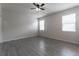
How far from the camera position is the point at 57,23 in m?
6.82

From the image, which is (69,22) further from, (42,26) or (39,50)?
(42,26)

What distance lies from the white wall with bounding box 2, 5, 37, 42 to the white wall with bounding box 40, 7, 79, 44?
149 cm

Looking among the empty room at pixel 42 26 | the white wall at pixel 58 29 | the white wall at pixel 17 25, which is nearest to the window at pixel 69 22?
the empty room at pixel 42 26

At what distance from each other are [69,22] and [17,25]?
4667mm

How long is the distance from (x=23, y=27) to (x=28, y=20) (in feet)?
3.50

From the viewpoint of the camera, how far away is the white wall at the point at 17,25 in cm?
630

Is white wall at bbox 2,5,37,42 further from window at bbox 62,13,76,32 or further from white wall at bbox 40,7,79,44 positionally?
window at bbox 62,13,76,32

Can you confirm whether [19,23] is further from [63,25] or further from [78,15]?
[78,15]

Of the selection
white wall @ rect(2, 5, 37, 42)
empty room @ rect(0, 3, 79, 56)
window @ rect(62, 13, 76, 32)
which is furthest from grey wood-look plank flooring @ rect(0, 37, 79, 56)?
white wall @ rect(2, 5, 37, 42)

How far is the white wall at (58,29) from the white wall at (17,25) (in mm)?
1488

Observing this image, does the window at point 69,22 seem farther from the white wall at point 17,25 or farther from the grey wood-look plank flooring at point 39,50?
the white wall at point 17,25

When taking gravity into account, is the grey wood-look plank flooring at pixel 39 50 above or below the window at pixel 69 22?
below

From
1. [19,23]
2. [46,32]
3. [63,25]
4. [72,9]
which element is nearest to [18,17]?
[19,23]

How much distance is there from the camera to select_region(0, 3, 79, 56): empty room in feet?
15.3
